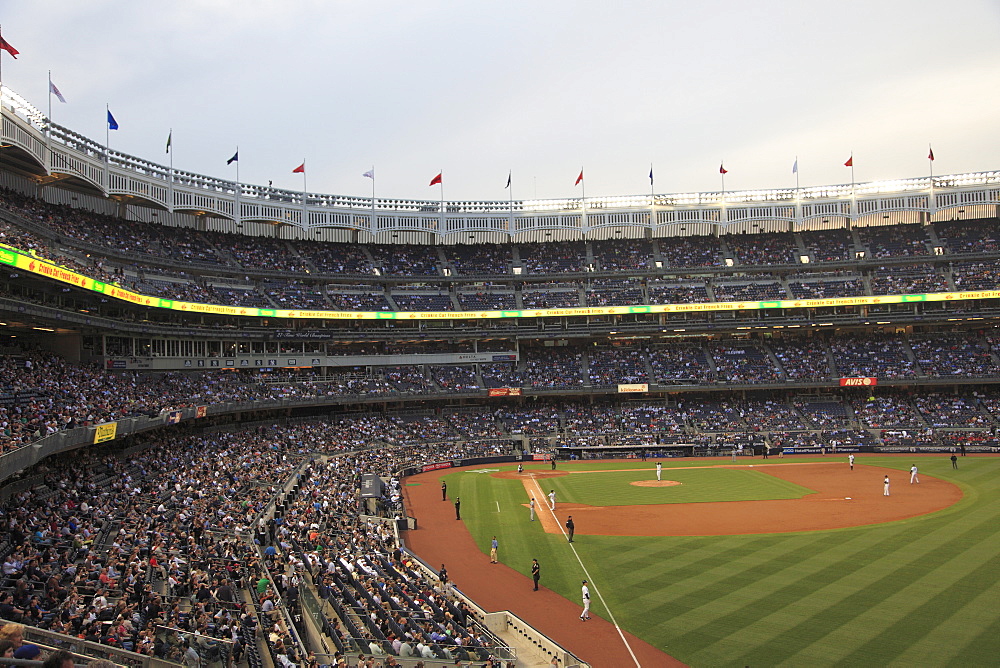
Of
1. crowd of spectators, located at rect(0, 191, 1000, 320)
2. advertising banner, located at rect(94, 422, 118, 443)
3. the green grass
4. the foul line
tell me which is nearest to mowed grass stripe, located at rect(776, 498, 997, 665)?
the foul line

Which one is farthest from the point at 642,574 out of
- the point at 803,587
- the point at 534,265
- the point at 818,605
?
the point at 534,265

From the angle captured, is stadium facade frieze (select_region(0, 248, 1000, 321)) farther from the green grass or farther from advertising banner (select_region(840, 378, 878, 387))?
the green grass

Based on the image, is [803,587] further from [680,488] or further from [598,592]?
[680,488]

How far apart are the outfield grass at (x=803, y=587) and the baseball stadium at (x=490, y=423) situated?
0.51 feet

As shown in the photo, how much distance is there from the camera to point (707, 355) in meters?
71.9

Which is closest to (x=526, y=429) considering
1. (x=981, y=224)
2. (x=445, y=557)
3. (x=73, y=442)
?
(x=445, y=557)

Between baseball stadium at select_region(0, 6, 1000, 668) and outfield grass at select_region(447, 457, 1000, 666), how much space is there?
155 mm

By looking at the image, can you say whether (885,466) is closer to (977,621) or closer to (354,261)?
(977,621)

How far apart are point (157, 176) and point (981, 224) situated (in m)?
80.2

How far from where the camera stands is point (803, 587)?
72.2 feet

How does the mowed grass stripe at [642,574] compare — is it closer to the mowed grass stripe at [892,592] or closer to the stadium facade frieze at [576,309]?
the mowed grass stripe at [892,592]

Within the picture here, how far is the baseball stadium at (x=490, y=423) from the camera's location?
1850cm

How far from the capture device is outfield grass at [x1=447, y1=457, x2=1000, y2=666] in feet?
57.4

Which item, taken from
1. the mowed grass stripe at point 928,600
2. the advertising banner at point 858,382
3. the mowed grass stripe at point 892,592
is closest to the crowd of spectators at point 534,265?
the advertising banner at point 858,382
